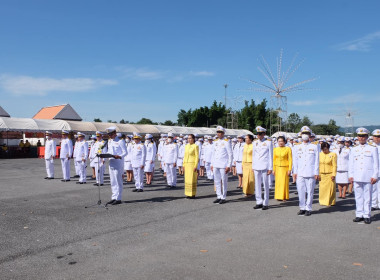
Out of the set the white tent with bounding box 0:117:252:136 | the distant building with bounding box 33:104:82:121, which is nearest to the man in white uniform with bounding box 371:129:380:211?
the white tent with bounding box 0:117:252:136

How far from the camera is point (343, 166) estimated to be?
1152 centimetres

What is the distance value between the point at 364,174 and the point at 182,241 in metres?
4.56

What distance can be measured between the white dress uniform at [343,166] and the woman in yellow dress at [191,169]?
16.2 feet

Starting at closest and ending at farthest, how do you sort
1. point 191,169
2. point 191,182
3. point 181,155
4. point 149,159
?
point 191,182 < point 191,169 < point 149,159 < point 181,155

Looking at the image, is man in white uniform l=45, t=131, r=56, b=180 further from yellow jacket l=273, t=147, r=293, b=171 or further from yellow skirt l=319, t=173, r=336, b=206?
yellow skirt l=319, t=173, r=336, b=206

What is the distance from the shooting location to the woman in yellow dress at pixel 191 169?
413 inches

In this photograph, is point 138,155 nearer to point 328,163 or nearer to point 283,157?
point 283,157

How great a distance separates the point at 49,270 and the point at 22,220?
11.0 feet

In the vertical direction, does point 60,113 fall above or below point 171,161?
above

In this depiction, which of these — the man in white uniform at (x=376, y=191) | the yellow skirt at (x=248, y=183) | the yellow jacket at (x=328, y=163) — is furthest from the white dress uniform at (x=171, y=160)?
the man in white uniform at (x=376, y=191)

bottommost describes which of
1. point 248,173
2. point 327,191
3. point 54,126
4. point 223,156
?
point 327,191

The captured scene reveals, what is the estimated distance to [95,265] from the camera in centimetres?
479

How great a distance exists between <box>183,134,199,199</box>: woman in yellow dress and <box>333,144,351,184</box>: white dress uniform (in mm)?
4946

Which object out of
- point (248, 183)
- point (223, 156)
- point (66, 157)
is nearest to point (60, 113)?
point (66, 157)
